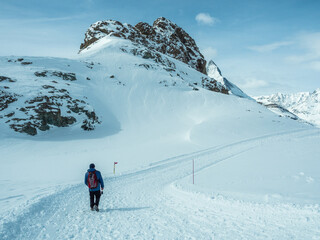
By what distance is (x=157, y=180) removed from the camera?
471 inches

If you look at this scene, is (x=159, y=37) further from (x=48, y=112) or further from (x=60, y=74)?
(x=48, y=112)

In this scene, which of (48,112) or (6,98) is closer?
(6,98)

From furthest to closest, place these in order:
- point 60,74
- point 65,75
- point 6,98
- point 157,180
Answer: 1. point 65,75
2. point 60,74
3. point 6,98
4. point 157,180

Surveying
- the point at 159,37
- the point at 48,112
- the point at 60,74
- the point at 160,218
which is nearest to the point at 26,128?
the point at 48,112

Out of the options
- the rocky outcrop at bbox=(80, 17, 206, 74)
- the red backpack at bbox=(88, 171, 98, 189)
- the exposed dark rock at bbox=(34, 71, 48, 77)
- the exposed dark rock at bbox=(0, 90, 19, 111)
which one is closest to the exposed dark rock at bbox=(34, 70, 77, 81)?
the exposed dark rock at bbox=(34, 71, 48, 77)

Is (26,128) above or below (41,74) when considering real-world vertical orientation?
below

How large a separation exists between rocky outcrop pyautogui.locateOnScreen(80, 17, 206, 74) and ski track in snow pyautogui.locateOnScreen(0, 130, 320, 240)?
243 ft

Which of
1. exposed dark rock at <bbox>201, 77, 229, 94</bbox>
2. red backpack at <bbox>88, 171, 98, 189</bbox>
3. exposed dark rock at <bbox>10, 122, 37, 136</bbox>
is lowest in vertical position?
red backpack at <bbox>88, 171, 98, 189</bbox>

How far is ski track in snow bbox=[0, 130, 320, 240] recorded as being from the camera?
5.59 metres

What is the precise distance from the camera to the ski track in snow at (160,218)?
220 inches

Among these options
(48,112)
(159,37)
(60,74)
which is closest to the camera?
(48,112)

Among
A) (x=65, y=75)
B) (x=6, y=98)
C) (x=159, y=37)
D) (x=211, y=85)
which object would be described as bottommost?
(x=6, y=98)

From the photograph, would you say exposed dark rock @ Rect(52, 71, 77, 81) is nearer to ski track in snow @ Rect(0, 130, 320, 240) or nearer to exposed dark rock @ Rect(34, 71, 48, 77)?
exposed dark rock @ Rect(34, 71, 48, 77)

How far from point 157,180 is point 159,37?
312 feet
